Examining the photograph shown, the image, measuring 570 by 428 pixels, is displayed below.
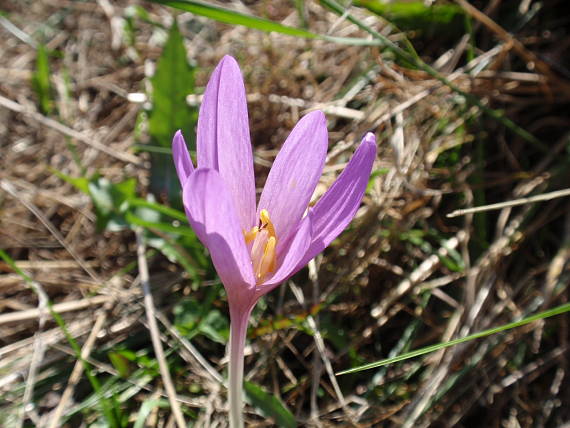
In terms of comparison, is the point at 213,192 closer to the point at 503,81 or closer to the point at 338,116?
the point at 338,116

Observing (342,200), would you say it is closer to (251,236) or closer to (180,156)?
(251,236)

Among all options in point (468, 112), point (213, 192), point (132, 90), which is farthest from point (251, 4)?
point (213, 192)

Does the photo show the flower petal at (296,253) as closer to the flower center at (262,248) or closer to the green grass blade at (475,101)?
the flower center at (262,248)

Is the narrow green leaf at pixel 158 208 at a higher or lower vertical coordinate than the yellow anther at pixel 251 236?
lower

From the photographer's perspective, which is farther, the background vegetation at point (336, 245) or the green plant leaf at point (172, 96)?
the green plant leaf at point (172, 96)

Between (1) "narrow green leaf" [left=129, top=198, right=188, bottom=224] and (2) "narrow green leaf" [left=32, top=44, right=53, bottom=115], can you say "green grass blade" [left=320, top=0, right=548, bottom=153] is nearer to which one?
(1) "narrow green leaf" [left=129, top=198, right=188, bottom=224]

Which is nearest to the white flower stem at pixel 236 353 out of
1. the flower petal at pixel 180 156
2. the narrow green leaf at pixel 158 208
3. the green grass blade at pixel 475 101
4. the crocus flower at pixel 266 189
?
the crocus flower at pixel 266 189

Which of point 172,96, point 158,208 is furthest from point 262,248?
point 172,96
